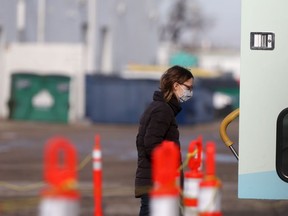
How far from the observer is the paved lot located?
14234 millimetres

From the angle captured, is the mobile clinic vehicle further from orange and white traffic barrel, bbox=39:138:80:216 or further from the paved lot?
the paved lot

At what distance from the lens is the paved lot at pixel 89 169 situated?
14.2 meters

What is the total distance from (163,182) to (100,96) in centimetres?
3374

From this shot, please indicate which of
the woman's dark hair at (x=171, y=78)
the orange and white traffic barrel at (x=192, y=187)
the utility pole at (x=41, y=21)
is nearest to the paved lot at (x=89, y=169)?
the orange and white traffic barrel at (x=192, y=187)

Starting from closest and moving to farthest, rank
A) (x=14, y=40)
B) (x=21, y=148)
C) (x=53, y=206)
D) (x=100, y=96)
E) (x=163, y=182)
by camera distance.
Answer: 1. (x=53, y=206)
2. (x=163, y=182)
3. (x=21, y=148)
4. (x=100, y=96)
5. (x=14, y=40)

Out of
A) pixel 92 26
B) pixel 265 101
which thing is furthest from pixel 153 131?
pixel 92 26

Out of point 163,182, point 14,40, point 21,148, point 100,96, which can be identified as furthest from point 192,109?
point 163,182

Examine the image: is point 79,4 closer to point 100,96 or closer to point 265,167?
point 100,96

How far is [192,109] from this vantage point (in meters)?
40.5

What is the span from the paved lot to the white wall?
2.73m

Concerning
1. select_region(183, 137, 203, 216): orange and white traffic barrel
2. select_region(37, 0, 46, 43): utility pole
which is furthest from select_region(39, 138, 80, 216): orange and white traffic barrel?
select_region(37, 0, 46, 43): utility pole

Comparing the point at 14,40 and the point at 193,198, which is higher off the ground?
the point at 14,40

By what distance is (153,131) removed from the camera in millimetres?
8039

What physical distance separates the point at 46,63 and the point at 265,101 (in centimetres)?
3335
